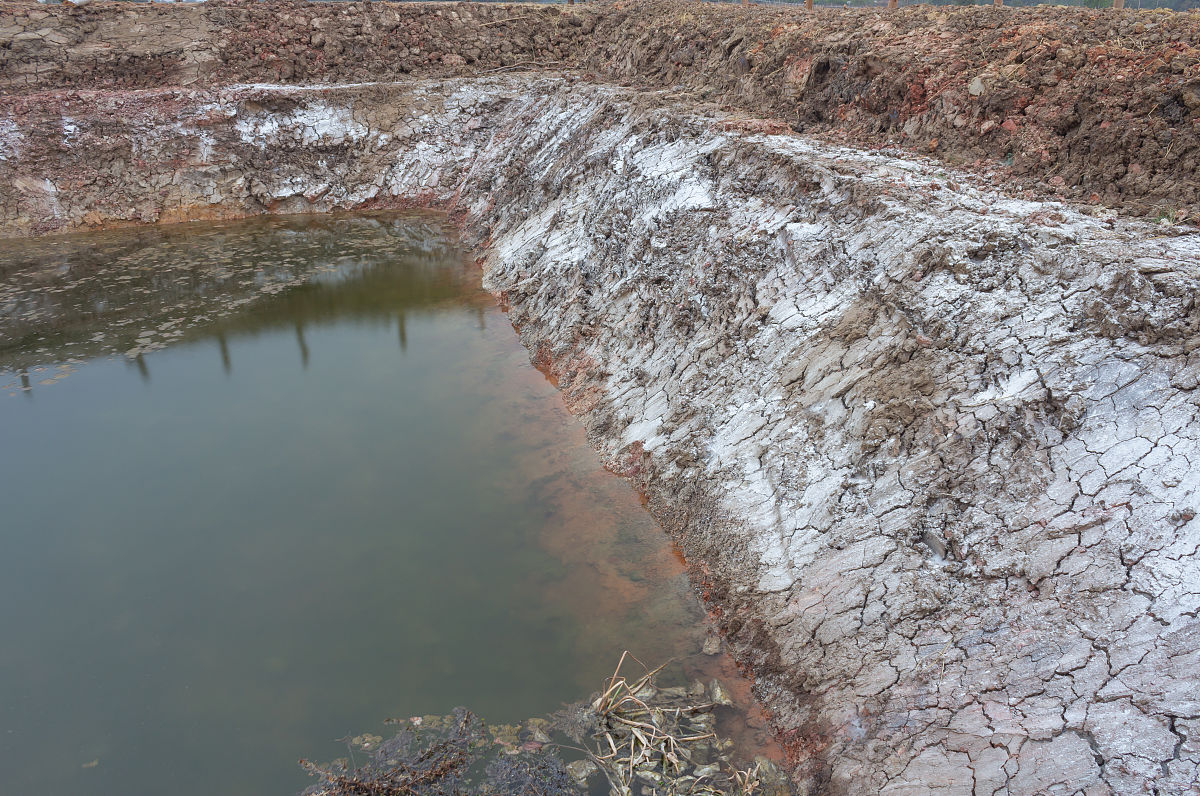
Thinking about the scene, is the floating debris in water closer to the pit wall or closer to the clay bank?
the clay bank

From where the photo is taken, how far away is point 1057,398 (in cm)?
490

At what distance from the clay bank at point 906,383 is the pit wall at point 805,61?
6 centimetres

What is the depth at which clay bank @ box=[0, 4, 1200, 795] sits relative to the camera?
4.11 m

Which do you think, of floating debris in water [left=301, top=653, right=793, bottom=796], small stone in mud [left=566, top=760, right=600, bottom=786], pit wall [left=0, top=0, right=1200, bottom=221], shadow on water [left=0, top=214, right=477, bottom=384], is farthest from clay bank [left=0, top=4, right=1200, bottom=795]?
shadow on water [left=0, top=214, right=477, bottom=384]

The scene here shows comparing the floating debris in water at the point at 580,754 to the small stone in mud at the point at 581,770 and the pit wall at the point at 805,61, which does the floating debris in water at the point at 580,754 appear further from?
the pit wall at the point at 805,61

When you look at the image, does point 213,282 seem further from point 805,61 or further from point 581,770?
point 581,770

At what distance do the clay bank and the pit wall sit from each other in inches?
2.3

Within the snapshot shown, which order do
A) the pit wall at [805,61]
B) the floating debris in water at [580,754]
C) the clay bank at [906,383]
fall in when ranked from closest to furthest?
the clay bank at [906,383] < the floating debris in water at [580,754] < the pit wall at [805,61]

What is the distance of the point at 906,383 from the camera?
5797 millimetres

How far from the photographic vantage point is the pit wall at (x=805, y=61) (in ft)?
22.1

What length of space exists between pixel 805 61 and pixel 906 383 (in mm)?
6973

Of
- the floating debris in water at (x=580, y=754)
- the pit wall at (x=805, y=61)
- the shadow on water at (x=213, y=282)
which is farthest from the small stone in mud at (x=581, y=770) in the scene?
the shadow on water at (x=213, y=282)

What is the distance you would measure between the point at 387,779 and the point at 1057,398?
5.61 meters

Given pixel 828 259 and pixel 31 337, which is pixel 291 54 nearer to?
pixel 31 337
